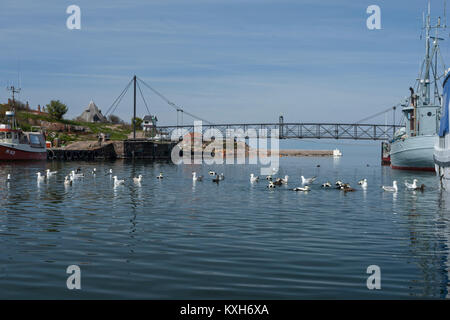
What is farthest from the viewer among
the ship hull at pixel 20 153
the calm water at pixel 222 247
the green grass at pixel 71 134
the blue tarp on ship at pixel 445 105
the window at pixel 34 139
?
the green grass at pixel 71 134

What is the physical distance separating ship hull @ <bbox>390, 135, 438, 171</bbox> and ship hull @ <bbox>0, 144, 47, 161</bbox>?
76.4 meters

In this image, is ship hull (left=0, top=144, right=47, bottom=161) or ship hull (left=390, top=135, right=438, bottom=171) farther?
ship hull (left=0, top=144, right=47, bottom=161)

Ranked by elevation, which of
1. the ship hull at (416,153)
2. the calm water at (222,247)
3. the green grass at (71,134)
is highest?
the green grass at (71,134)

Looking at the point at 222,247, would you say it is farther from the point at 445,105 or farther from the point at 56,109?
the point at 56,109

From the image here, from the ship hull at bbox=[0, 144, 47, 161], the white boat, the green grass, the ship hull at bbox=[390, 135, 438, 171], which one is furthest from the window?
the white boat

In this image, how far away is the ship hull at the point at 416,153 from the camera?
246 ft

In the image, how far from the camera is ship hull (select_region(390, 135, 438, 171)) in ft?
246

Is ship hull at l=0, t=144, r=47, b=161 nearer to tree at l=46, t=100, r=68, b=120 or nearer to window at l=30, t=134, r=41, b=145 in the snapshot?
window at l=30, t=134, r=41, b=145

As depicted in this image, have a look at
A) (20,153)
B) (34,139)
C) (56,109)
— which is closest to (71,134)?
(56,109)

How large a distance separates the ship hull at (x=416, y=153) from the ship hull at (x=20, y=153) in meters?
76.4

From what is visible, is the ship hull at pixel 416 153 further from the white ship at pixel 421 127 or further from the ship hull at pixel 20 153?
the ship hull at pixel 20 153

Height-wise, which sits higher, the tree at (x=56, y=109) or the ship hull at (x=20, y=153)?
the tree at (x=56, y=109)

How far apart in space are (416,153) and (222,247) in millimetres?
67833

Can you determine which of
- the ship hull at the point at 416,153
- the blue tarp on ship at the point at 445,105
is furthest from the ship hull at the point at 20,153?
the blue tarp on ship at the point at 445,105
